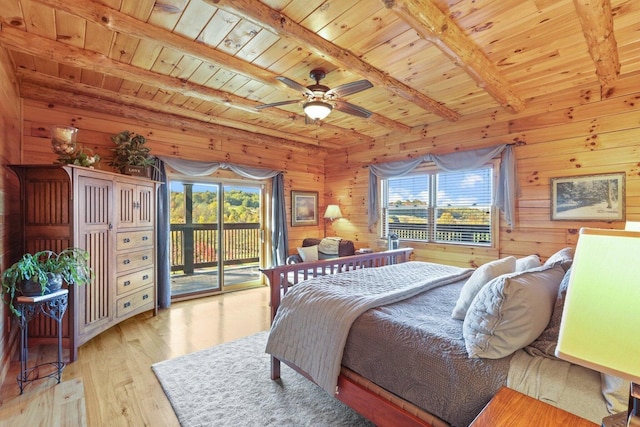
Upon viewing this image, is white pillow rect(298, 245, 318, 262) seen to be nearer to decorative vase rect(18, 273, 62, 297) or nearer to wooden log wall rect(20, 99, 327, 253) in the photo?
wooden log wall rect(20, 99, 327, 253)

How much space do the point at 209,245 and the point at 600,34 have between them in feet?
16.6

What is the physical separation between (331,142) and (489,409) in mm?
5064

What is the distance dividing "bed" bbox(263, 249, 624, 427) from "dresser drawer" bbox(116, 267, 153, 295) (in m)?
1.90

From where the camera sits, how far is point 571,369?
1.21 metres

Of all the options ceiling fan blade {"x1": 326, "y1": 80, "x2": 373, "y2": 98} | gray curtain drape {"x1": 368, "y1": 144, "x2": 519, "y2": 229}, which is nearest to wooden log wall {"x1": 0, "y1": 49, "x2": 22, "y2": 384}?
ceiling fan blade {"x1": 326, "y1": 80, "x2": 373, "y2": 98}

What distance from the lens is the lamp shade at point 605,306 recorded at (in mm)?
590

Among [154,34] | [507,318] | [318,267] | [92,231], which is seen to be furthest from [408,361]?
[92,231]

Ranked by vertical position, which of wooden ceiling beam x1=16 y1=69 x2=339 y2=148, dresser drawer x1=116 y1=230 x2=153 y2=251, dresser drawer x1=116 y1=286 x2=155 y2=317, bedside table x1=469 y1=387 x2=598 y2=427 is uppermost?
wooden ceiling beam x1=16 y1=69 x2=339 y2=148

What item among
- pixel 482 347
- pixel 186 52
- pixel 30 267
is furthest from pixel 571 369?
pixel 30 267

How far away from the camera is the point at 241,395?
7.23 feet

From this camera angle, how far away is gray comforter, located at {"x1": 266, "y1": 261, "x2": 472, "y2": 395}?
1854 mm

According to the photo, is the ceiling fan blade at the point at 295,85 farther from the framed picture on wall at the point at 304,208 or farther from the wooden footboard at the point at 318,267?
the framed picture on wall at the point at 304,208

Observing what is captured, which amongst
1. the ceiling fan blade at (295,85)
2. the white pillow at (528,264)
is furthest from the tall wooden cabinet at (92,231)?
the white pillow at (528,264)

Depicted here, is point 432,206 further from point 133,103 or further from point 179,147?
point 133,103
